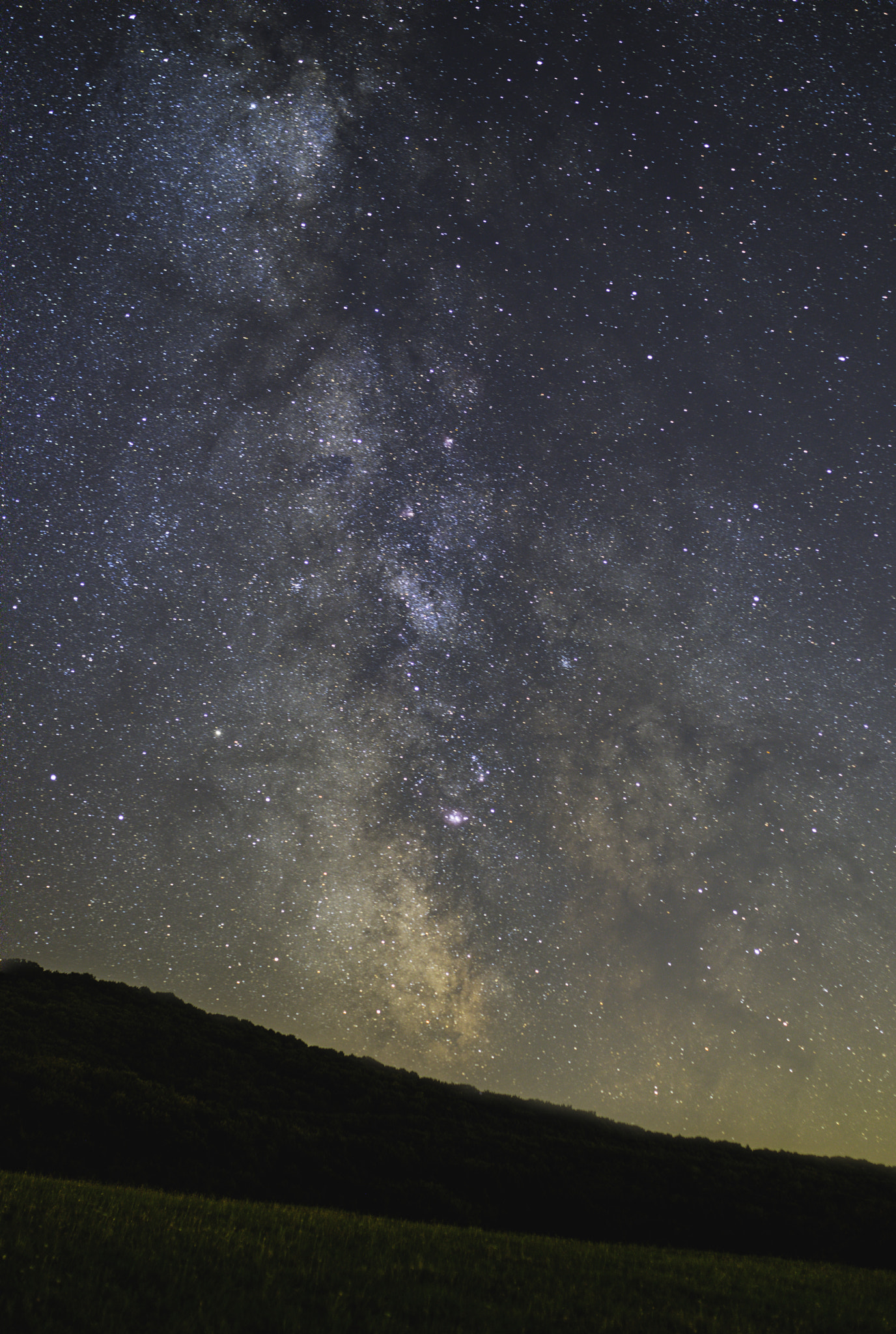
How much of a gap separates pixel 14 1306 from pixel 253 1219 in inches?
187

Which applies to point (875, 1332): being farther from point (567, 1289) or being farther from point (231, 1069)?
point (231, 1069)

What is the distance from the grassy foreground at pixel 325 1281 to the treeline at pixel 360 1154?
5.88m

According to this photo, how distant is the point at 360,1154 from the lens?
741 inches

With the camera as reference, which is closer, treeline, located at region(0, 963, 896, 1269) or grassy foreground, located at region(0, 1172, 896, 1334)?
grassy foreground, located at region(0, 1172, 896, 1334)

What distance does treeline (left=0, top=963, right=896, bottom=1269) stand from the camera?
53.0ft

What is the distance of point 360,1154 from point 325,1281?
528 inches

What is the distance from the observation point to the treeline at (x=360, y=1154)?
53.0 ft

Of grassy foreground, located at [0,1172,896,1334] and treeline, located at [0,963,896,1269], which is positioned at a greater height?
grassy foreground, located at [0,1172,896,1334]

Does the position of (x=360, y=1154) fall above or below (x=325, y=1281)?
below

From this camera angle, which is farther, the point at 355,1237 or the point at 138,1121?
the point at 138,1121

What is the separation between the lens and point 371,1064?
3497cm

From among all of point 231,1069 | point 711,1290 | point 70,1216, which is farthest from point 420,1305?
point 231,1069

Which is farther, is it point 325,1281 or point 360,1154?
point 360,1154

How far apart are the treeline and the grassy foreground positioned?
588cm
